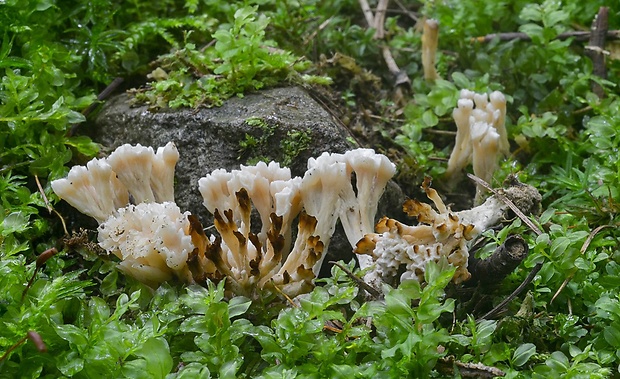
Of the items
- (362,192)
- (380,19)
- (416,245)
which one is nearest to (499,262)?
(416,245)

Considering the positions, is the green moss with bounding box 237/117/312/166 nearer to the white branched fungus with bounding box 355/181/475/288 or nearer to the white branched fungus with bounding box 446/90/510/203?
the white branched fungus with bounding box 355/181/475/288

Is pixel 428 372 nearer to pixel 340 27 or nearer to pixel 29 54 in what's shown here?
pixel 29 54

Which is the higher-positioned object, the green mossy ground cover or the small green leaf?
the green mossy ground cover

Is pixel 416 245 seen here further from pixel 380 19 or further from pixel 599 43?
pixel 380 19

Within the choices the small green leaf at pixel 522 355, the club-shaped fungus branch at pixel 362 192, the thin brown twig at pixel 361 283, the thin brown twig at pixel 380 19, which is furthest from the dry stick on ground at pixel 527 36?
the small green leaf at pixel 522 355

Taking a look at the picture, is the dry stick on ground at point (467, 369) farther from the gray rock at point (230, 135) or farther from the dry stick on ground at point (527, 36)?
the dry stick on ground at point (527, 36)

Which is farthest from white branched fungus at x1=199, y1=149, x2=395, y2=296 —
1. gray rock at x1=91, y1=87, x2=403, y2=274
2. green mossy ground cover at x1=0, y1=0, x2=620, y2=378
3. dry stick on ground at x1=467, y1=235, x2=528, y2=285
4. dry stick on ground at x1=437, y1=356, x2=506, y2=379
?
dry stick on ground at x1=437, y1=356, x2=506, y2=379

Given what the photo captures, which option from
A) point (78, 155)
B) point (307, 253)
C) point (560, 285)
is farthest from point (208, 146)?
point (560, 285)

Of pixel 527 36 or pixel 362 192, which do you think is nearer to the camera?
pixel 362 192
